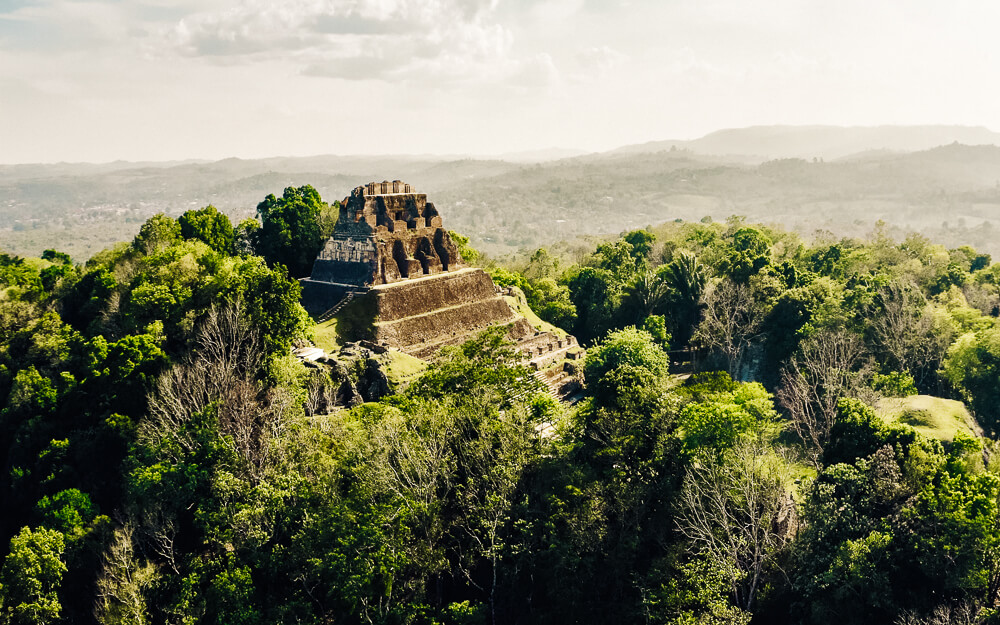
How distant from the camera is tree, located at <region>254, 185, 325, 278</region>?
45219mm

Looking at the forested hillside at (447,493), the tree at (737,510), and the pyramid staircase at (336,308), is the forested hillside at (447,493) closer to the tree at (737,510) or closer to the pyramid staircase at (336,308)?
the tree at (737,510)

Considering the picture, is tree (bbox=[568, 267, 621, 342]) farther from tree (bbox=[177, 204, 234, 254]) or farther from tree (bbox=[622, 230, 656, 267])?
tree (bbox=[177, 204, 234, 254])

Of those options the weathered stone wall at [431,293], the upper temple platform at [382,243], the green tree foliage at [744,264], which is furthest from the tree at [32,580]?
the green tree foliage at [744,264]

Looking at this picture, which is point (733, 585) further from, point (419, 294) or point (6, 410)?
point (6, 410)

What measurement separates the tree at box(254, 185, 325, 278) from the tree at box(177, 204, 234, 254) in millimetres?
2199

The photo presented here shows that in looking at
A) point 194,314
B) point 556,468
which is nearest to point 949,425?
point 556,468

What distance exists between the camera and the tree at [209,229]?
143 feet

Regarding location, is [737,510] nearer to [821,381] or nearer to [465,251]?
[821,381]

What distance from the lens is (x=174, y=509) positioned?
22.5 metres

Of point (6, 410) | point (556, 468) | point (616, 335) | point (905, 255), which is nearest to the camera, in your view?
point (556, 468)

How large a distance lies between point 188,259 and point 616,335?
68.8 ft

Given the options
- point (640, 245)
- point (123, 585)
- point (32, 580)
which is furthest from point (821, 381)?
point (32, 580)

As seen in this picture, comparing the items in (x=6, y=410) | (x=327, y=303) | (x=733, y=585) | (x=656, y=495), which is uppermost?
(x=327, y=303)

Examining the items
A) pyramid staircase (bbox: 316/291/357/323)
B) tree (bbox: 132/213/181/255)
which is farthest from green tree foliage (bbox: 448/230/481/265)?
tree (bbox: 132/213/181/255)
